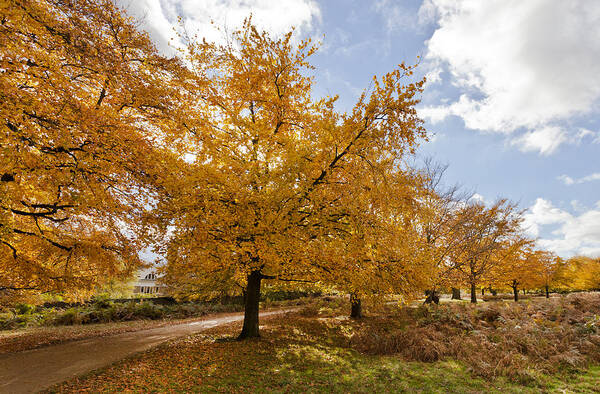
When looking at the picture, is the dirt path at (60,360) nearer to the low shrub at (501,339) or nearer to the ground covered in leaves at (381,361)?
the ground covered in leaves at (381,361)

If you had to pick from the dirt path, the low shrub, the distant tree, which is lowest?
the dirt path

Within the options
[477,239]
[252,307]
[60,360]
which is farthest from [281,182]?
[477,239]

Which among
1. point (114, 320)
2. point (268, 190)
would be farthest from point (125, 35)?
point (114, 320)

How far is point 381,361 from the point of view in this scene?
8.69m

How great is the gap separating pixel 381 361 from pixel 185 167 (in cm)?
852

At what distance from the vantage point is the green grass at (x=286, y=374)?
21.4 ft

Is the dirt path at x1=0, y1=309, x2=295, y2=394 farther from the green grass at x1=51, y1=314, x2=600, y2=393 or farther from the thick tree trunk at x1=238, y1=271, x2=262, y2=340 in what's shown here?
the thick tree trunk at x1=238, y1=271, x2=262, y2=340

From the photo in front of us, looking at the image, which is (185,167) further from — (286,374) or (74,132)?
(286,374)

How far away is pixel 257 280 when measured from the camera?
10844mm

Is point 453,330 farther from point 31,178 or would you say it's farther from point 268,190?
point 31,178

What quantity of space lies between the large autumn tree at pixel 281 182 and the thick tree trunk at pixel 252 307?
0.27 feet

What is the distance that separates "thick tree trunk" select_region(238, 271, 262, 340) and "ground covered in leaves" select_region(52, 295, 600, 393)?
1.70ft

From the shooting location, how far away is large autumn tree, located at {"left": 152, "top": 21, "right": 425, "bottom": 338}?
25.4 ft

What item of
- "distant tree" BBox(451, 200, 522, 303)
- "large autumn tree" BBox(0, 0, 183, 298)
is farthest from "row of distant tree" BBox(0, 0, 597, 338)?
"distant tree" BBox(451, 200, 522, 303)
